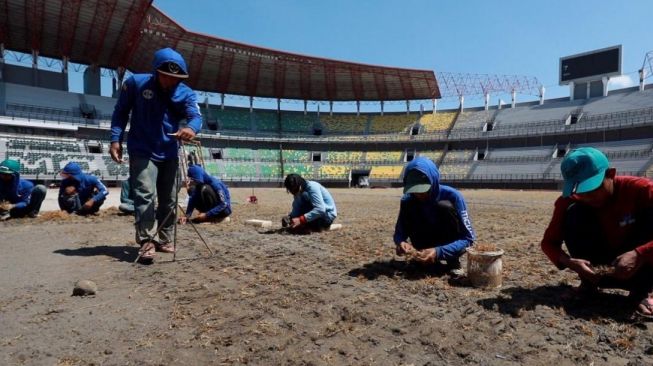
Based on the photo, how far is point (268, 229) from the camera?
322 inches

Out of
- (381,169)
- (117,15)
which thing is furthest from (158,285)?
(381,169)

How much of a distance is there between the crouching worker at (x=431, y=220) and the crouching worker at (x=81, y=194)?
28.0 ft

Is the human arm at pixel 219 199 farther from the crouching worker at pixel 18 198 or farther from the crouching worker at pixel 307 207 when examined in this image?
the crouching worker at pixel 18 198

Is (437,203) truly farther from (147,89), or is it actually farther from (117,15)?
(117,15)

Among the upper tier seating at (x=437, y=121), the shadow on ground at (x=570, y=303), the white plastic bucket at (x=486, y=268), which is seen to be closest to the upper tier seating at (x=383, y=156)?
the upper tier seating at (x=437, y=121)

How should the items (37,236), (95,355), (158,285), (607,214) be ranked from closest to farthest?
(95,355), (607,214), (158,285), (37,236)

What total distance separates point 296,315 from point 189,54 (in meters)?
50.5

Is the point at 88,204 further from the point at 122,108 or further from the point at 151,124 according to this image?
the point at 151,124

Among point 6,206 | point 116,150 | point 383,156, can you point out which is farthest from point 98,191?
point 383,156

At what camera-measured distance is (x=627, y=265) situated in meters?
2.81

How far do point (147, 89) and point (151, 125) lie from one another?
1.45 ft

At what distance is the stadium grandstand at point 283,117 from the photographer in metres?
39.0

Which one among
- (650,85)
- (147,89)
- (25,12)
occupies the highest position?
(25,12)

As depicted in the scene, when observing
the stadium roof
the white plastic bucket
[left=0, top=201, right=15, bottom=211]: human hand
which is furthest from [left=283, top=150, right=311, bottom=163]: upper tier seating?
the white plastic bucket
